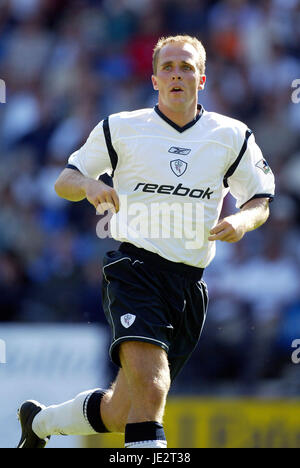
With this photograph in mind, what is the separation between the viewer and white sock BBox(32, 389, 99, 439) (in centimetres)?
601

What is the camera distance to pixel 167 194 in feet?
18.3

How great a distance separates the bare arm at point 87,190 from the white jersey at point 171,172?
135 millimetres

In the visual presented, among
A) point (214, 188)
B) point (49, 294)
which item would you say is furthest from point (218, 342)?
point (214, 188)

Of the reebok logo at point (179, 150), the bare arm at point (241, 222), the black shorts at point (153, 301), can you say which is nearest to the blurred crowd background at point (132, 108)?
the black shorts at point (153, 301)

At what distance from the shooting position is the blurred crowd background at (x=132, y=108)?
9.14 meters

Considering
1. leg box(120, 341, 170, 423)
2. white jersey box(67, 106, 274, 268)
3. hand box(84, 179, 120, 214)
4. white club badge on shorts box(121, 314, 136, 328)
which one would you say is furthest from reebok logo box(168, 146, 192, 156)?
leg box(120, 341, 170, 423)

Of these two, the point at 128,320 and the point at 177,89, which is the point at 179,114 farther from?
the point at 128,320

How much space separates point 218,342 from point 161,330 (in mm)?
3740

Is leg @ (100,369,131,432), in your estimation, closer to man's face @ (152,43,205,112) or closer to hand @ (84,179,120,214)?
hand @ (84,179,120,214)

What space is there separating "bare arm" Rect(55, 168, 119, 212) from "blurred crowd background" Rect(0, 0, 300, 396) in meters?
3.57

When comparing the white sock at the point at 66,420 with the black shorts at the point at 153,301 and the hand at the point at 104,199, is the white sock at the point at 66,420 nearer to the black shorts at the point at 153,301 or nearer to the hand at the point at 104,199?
the black shorts at the point at 153,301

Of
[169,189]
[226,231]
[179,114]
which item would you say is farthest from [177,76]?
[226,231]

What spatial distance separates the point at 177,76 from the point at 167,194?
74 cm

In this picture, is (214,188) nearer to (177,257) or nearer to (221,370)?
(177,257)
